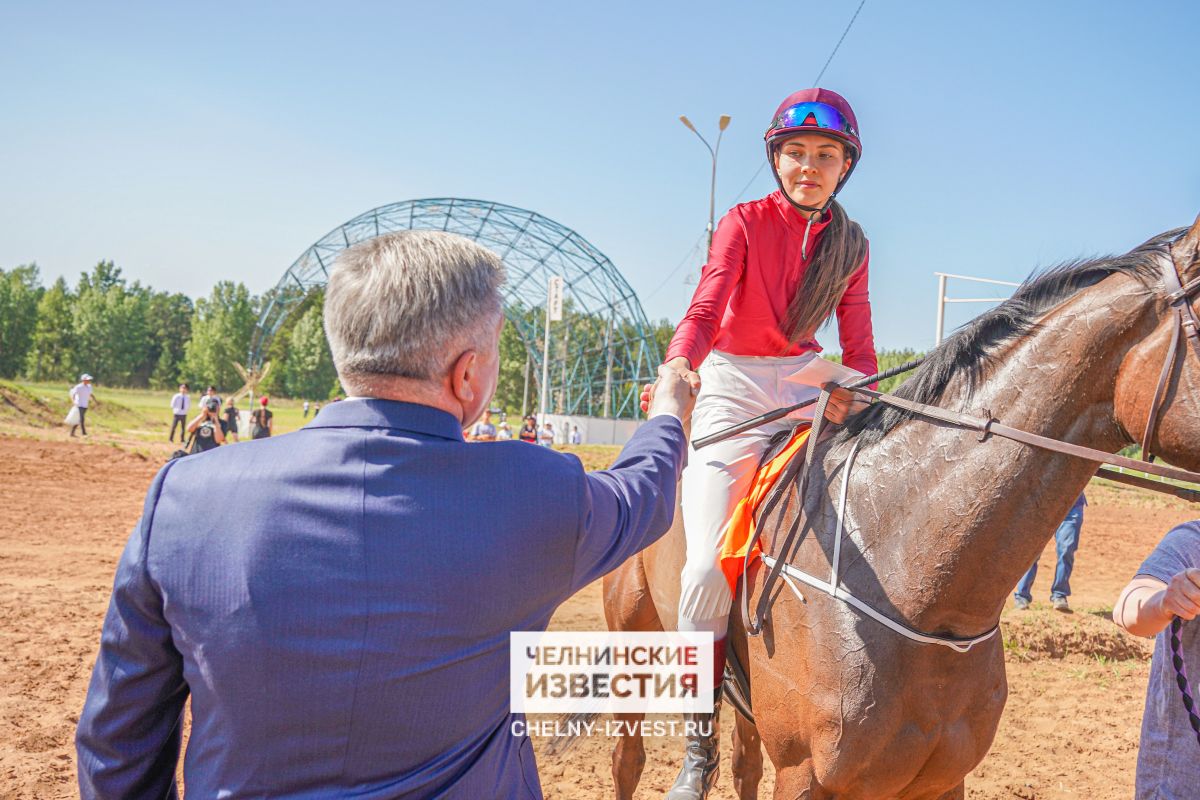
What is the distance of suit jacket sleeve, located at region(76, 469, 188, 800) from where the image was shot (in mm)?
1257

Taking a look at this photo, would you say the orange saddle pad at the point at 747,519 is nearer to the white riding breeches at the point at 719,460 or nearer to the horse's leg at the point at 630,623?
the white riding breeches at the point at 719,460

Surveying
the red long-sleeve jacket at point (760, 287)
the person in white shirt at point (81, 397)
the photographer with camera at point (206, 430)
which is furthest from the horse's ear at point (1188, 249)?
the person in white shirt at point (81, 397)

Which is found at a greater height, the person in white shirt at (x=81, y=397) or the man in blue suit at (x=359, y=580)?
the man in blue suit at (x=359, y=580)

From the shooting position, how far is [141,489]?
13977 mm

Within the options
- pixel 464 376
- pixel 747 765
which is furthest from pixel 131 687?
pixel 747 765

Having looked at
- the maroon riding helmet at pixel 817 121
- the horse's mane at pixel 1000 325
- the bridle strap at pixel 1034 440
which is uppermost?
the maroon riding helmet at pixel 817 121

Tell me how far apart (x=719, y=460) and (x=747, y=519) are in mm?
271

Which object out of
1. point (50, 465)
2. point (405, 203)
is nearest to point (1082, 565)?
point (50, 465)

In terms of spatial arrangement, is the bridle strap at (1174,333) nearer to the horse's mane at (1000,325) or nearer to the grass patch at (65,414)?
the horse's mane at (1000,325)

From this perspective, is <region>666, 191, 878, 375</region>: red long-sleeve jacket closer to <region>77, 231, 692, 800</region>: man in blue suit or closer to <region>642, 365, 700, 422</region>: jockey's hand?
<region>642, 365, 700, 422</region>: jockey's hand

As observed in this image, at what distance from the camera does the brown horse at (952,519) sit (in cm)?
212

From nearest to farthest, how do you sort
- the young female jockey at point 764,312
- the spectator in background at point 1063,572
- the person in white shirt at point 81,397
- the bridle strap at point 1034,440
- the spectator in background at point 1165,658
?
the bridle strap at point 1034,440
the spectator in background at point 1165,658
the young female jockey at point 764,312
the spectator in background at point 1063,572
the person in white shirt at point 81,397

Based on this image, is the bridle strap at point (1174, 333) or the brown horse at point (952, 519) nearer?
the bridle strap at point (1174, 333)

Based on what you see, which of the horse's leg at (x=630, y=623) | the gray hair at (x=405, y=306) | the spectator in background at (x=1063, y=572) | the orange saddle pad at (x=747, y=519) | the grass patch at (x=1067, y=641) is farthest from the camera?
the spectator in background at (x=1063, y=572)
